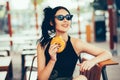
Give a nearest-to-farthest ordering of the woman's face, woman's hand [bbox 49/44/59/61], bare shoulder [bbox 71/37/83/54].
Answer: woman's hand [bbox 49/44/59/61]
the woman's face
bare shoulder [bbox 71/37/83/54]

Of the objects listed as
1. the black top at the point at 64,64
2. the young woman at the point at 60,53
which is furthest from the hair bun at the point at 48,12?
the black top at the point at 64,64

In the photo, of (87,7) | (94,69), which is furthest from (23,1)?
(94,69)

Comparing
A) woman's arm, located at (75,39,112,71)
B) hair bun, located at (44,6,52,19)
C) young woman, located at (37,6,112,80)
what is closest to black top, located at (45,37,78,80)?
young woman, located at (37,6,112,80)

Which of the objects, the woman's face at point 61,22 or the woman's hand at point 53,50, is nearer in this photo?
the woman's hand at point 53,50

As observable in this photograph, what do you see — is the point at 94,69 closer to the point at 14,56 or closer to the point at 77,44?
the point at 77,44

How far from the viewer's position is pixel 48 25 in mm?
2617

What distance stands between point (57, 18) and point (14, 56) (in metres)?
5.96

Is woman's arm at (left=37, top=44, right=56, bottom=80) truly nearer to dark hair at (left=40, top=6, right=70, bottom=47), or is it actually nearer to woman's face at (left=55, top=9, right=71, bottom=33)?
dark hair at (left=40, top=6, right=70, bottom=47)

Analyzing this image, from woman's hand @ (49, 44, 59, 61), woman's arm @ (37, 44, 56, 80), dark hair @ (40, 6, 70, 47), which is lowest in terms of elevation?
woman's arm @ (37, 44, 56, 80)

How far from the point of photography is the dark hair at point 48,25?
2543mm

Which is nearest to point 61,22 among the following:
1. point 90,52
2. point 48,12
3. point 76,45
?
point 48,12

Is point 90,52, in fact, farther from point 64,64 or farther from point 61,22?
point 61,22

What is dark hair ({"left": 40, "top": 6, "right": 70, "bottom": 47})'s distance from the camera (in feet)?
8.34

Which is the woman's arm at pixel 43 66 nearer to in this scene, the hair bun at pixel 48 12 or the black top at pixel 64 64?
the black top at pixel 64 64
